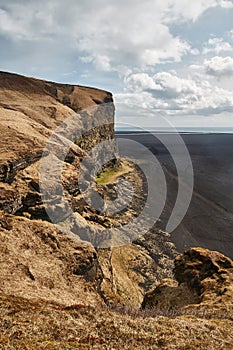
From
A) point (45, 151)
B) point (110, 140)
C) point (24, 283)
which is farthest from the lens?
A: point (110, 140)

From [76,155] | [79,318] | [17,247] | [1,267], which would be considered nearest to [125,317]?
[79,318]

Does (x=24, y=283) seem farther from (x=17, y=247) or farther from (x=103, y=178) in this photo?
(x=103, y=178)

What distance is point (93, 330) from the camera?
629 inches

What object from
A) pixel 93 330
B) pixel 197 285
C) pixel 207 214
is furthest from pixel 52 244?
pixel 207 214

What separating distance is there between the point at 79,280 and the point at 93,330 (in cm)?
1378

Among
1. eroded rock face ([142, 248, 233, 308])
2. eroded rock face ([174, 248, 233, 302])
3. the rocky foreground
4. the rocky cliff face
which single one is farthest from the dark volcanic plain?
eroded rock face ([142, 248, 233, 308])

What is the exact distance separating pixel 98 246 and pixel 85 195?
870 cm

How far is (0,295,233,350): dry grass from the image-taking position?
1432 cm

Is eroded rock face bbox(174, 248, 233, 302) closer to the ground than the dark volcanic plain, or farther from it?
farther from it

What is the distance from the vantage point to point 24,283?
2289 centimetres

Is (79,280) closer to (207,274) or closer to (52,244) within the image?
(52,244)

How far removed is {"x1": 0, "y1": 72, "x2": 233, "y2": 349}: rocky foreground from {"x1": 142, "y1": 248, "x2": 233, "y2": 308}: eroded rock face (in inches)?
4.7

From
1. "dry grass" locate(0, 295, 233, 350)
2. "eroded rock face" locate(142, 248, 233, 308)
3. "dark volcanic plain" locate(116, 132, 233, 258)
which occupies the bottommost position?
"dark volcanic plain" locate(116, 132, 233, 258)

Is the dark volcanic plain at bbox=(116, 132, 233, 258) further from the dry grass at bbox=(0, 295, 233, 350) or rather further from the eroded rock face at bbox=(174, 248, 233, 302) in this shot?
the dry grass at bbox=(0, 295, 233, 350)
